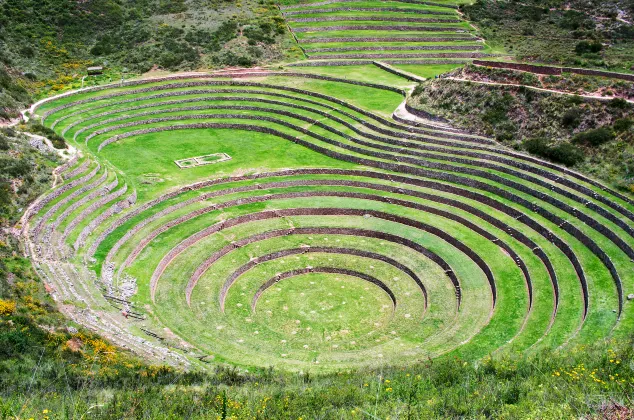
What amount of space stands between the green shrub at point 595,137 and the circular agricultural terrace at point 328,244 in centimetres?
293

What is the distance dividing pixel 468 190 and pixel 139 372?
26529 mm

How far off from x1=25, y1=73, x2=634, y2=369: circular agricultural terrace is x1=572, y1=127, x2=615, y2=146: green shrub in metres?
2.93

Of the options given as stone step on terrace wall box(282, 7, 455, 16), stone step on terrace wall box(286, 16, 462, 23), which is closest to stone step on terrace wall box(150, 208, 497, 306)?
stone step on terrace wall box(286, 16, 462, 23)

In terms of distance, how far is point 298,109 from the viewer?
57031 mm

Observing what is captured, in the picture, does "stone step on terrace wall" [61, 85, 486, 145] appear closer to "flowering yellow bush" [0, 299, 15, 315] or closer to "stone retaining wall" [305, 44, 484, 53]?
"stone retaining wall" [305, 44, 484, 53]

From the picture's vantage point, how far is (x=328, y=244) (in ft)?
125

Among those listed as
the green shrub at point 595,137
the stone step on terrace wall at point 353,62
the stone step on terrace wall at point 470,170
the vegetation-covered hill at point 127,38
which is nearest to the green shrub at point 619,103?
the green shrub at point 595,137

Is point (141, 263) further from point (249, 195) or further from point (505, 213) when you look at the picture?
point (505, 213)

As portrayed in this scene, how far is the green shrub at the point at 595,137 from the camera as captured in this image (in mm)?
41094

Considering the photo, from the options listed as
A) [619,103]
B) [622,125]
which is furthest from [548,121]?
[622,125]

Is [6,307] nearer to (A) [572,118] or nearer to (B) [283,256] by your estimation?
(B) [283,256]

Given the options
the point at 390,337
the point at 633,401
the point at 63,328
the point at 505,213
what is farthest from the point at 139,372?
the point at 505,213

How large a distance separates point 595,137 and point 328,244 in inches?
775

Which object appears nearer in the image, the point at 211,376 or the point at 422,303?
the point at 211,376
